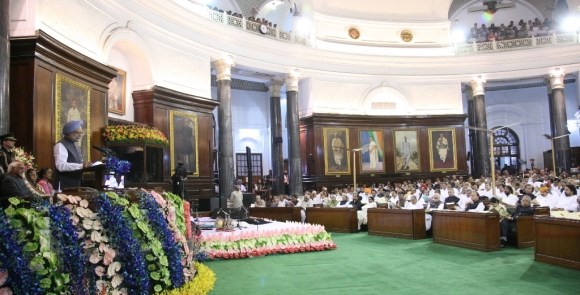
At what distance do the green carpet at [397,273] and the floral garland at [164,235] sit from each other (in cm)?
97

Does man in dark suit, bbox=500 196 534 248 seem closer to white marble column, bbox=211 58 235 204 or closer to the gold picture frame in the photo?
white marble column, bbox=211 58 235 204

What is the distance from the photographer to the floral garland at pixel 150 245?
520 cm

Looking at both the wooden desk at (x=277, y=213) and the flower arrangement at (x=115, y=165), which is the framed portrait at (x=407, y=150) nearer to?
the wooden desk at (x=277, y=213)

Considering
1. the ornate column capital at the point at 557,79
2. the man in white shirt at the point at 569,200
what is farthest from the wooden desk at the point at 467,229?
the ornate column capital at the point at 557,79

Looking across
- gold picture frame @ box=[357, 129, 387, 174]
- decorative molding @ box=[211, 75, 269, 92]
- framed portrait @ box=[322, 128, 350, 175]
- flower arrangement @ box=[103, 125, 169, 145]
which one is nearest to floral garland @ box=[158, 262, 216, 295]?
flower arrangement @ box=[103, 125, 169, 145]

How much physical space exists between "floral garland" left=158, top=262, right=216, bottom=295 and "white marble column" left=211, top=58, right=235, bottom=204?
1116 cm

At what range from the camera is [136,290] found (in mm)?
4977

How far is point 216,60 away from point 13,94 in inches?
388

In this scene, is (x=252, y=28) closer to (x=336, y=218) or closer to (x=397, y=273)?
(x=336, y=218)

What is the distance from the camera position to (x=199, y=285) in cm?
596

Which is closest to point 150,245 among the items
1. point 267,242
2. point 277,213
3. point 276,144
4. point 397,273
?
point 397,273

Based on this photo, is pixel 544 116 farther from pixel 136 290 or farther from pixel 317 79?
pixel 136 290

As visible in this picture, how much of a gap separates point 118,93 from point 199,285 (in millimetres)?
10183

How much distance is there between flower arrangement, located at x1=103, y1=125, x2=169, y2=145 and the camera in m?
12.0
